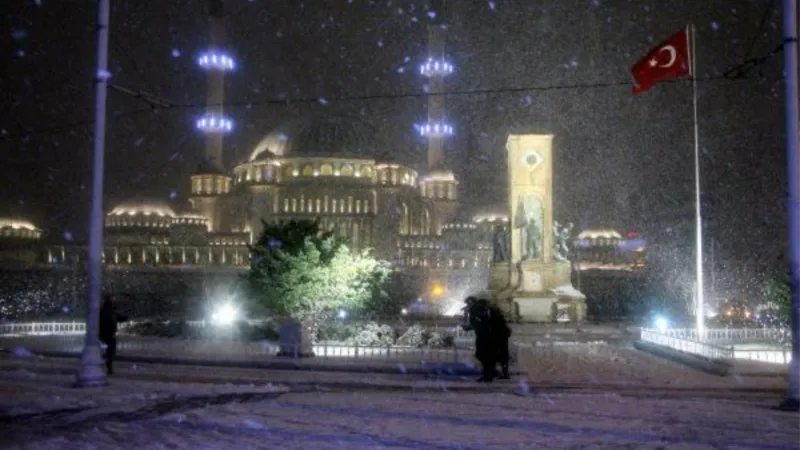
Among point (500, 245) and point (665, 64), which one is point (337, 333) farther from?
point (500, 245)

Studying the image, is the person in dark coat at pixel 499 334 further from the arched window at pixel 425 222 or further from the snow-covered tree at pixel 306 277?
the arched window at pixel 425 222

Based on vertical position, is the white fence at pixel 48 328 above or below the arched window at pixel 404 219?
below

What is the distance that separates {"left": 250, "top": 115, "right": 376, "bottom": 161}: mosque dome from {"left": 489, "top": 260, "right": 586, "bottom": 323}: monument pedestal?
2230 inches

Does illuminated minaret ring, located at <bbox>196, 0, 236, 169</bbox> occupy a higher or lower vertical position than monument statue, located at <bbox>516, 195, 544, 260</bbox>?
higher

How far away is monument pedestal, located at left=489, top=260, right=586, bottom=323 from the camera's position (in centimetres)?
3662

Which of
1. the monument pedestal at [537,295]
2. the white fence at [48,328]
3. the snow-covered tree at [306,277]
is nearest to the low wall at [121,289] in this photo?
the white fence at [48,328]

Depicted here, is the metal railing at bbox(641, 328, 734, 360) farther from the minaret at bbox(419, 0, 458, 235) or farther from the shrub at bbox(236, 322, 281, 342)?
the minaret at bbox(419, 0, 458, 235)

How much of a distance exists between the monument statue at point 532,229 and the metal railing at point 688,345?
11594 mm

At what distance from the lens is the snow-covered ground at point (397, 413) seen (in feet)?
31.2

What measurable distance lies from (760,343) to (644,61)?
30.9 ft

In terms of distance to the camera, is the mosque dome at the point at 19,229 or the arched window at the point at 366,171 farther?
the mosque dome at the point at 19,229

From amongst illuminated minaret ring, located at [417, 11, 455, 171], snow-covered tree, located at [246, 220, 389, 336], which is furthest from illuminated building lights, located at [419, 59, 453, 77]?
snow-covered tree, located at [246, 220, 389, 336]

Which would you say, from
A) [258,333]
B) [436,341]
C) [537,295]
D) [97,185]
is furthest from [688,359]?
[537,295]

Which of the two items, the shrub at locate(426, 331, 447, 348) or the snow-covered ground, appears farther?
the shrub at locate(426, 331, 447, 348)
